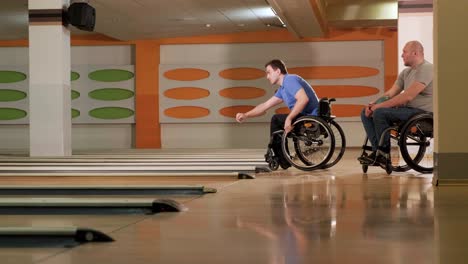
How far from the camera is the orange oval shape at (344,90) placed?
16188 millimetres

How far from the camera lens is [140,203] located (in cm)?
359

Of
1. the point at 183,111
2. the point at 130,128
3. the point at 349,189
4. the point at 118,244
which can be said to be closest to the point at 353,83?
the point at 183,111

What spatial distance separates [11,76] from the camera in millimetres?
17422

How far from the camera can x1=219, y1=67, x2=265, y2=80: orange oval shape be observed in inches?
658

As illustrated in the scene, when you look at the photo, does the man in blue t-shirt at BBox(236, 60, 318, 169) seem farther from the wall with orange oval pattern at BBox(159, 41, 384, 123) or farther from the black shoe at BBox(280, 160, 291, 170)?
the wall with orange oval pattern at BBox(159, 41, 384, 123)

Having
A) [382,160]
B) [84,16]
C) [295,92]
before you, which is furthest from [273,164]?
[84,16]

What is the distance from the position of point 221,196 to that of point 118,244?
1971 mm

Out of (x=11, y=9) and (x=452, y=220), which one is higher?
(x=11, y=9)

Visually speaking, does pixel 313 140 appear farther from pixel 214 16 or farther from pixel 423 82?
pixel 214 16

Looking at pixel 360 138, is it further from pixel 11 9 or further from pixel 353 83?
pixel 11 9

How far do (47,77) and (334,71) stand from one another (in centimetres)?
707

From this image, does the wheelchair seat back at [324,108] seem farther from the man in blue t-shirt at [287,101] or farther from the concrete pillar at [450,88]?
the concrete pillar at [450,88]

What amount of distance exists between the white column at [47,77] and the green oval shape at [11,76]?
20.5ft

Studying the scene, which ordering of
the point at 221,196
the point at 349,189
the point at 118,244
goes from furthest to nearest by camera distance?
the point at 349,189 < the point at 221,196 < the point at 118,244
